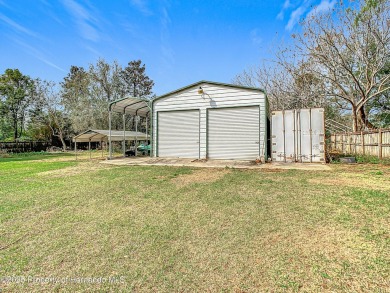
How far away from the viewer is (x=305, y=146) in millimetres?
8664

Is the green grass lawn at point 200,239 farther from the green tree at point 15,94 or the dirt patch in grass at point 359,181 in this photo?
the green tree at point 15,94

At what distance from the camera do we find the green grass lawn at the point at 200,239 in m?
1.82

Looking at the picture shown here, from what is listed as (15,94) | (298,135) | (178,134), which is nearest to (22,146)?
(15,94)

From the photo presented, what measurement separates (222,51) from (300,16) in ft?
15.7

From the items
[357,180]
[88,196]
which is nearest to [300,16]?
[357,180]

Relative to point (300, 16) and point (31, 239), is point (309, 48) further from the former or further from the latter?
point (31, 239)

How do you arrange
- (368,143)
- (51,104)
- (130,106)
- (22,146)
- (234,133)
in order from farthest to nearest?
(51,104) → (22,146) → (130,106) → (368,143) → (234,133)

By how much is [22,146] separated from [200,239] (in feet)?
79.9

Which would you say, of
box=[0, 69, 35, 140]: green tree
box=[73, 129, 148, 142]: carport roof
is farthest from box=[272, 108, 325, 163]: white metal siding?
box=[0, 69, 35, 140]: green tree

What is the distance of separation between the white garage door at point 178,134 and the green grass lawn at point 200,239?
596 centimetres

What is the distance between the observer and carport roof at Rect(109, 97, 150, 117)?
1108 centimetres

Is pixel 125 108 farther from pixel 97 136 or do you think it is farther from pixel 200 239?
pixel 200 239

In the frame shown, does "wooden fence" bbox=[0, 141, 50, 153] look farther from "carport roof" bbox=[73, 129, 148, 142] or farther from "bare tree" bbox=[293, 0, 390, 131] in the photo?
"bare tree" bbox=[293, 0, 390, 131]

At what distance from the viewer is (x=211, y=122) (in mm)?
10094
